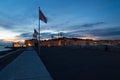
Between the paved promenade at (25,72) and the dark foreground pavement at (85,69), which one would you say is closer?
the dark foreground pavement at (85,69)

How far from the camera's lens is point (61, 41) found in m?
179

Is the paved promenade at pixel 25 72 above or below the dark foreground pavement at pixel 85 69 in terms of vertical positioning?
below

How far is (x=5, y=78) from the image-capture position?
8.90 m

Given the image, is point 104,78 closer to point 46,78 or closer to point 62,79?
point 62,79

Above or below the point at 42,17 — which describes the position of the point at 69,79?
below

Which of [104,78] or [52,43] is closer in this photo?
[104,78]

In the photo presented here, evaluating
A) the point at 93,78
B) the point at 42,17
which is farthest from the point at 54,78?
the point at 42,17

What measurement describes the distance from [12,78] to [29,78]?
78 centimetres

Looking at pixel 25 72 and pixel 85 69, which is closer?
pixel 25 72

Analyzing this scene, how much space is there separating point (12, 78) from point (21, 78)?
0.41 meters

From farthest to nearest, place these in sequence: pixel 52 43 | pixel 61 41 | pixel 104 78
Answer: pixel 52 43 < pixel 61 41 < pixel 104 78

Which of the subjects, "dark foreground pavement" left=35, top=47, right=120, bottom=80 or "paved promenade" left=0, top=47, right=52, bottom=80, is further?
"paved promenade" left=0, top=47, right=52, bottom=80

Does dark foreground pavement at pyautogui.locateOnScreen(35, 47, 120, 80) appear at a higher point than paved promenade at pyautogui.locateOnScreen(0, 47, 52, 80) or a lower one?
higher

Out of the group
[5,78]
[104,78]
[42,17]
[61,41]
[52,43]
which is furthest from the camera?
[52,43]
